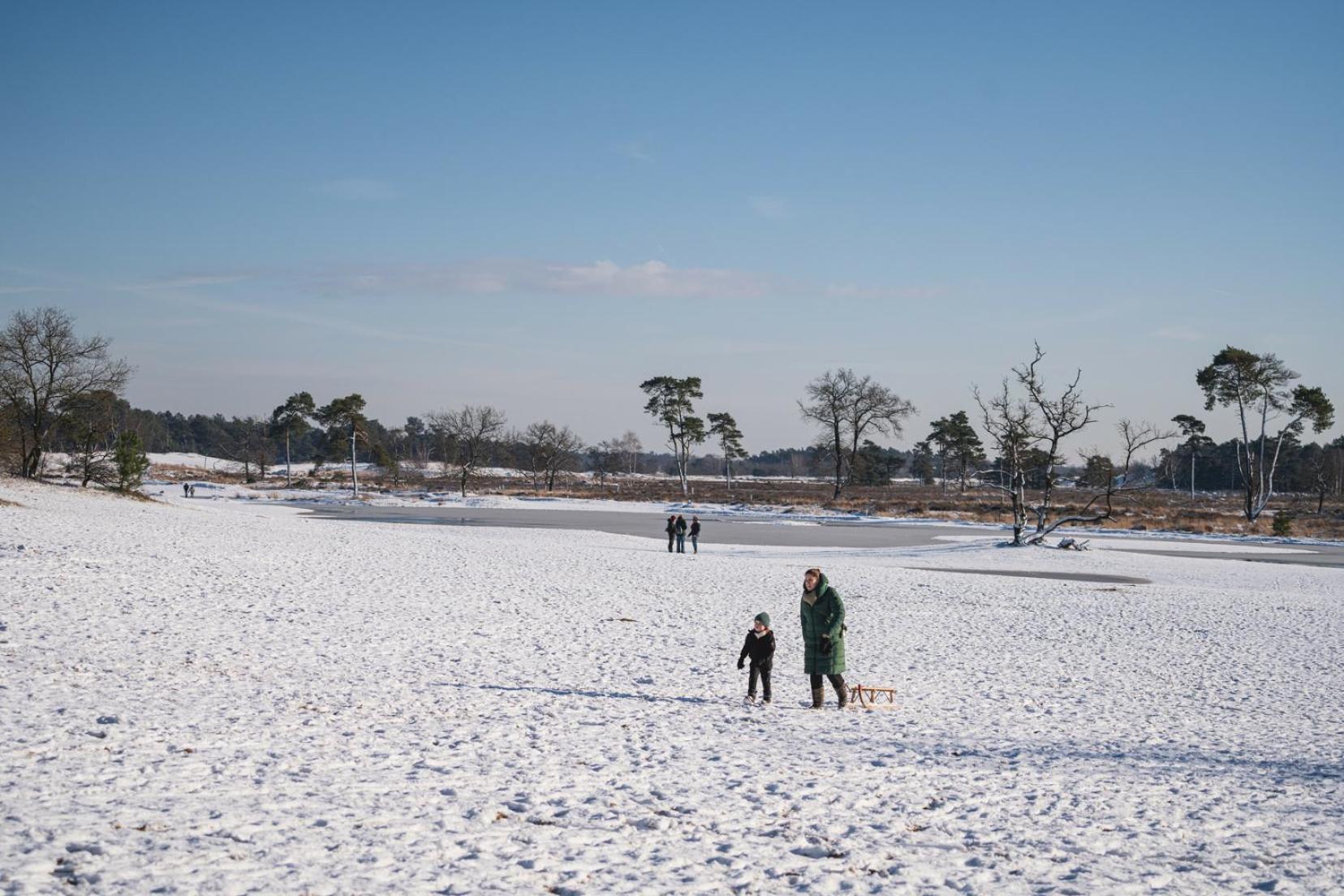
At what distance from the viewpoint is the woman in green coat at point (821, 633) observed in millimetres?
11430

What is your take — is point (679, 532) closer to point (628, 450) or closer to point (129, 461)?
point (129, 461)

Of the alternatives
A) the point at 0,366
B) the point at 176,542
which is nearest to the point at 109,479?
the point at 0,366

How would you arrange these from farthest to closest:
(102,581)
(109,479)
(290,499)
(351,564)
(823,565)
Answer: (290,499)
(109,479)
(823,565)
(351,564)
(102,581)

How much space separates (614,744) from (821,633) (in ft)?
10.7

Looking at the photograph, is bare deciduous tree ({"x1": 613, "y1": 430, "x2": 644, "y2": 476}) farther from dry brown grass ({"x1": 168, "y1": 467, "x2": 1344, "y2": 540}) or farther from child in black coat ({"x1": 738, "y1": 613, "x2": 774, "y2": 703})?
child in black coat ({"x1": 738, "y1": 613, "x2": 774, "y2": 703})

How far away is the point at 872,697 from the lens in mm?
12055

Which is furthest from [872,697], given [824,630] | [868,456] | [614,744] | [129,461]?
[868,456]

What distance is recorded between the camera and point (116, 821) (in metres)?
6.64

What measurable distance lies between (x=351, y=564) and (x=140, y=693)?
45.2 feet

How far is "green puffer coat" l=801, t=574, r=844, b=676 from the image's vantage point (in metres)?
11.4

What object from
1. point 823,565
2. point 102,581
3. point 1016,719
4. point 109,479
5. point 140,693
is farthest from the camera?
point 109,479

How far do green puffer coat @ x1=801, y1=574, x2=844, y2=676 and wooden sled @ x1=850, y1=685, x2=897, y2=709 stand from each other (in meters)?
0.73

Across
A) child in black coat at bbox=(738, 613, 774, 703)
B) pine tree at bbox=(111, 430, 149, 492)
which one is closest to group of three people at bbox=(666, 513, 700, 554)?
child in black coat at bbox=(738, 613, 774, 703)

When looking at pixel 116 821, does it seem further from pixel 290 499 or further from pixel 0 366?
pixel 290 499
